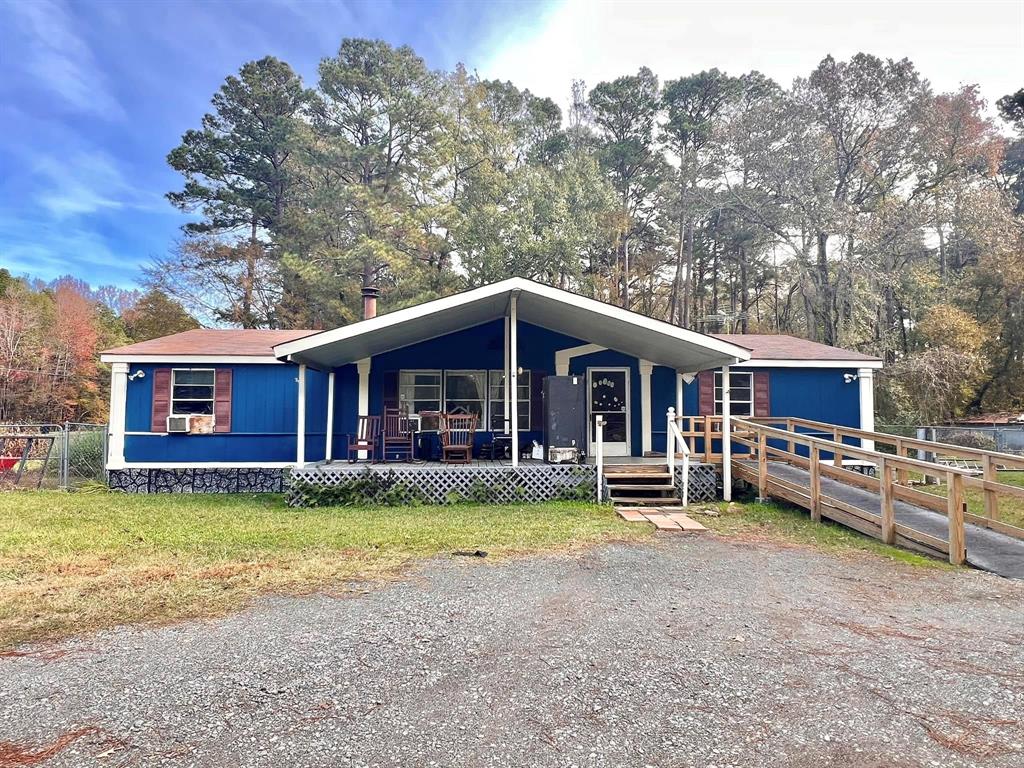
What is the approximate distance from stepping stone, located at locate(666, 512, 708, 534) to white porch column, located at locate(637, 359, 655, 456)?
298 cm

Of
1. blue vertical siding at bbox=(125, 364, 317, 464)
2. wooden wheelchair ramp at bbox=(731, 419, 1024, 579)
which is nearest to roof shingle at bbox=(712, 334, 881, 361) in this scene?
wooden wheelchair ramp at bbox=(731, 419, 1024, 579)

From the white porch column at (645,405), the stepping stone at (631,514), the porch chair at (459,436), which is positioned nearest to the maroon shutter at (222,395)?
the porch chair at (459,436)

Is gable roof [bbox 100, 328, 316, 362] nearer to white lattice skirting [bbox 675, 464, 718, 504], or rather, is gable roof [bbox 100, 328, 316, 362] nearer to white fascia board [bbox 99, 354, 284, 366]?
white fascia board [bbox 99, 354, 284, 366]

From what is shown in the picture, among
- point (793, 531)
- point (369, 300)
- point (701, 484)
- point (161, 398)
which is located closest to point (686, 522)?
point (793, 531)

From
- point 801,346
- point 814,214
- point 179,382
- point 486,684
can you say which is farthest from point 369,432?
point 814,214

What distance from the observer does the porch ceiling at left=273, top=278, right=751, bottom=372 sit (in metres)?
7.96

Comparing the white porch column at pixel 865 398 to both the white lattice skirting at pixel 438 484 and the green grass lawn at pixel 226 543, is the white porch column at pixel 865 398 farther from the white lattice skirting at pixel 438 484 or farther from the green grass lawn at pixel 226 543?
the white lattice skirting at pixel 438 484

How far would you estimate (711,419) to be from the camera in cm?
891

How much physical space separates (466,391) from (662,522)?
479cm

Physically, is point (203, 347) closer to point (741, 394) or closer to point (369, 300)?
point (369, 300)

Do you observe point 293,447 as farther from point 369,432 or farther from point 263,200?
point 263,200

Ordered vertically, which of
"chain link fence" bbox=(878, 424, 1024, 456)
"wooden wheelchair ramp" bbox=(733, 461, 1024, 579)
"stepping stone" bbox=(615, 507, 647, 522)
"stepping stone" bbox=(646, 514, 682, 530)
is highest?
"chain link fence" bbox=(878, 424, 1024, 456)

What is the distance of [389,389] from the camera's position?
10352mm

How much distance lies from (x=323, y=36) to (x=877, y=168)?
71.3ft
